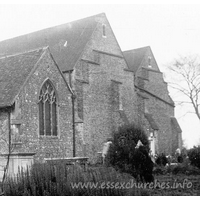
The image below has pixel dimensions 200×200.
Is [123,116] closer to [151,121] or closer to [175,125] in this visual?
[151,121]

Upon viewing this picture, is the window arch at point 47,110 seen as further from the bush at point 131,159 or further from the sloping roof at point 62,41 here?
the bush at point 131,159

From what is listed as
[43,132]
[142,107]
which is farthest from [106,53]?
[43,132]

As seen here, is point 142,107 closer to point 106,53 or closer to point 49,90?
point 106,53

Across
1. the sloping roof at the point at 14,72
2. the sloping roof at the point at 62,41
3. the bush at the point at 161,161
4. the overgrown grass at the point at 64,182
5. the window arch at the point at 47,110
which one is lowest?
the overgrown grass at the point at 64,182

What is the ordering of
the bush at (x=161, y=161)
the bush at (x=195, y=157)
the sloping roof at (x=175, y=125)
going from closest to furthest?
the bush at (x=195, y=157) → the bush at (x=161, y=161) → the sloping roof at (x=175, y=125)

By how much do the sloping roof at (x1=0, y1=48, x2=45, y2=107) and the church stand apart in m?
0.06

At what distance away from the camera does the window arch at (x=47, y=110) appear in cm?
2556

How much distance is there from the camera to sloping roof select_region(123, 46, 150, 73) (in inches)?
1832

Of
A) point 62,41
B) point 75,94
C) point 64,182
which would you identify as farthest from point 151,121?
point 64,182

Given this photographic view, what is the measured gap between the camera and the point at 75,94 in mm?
31312

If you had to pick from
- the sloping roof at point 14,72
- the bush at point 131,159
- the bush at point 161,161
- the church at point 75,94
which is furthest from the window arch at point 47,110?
the bush at point 131,159

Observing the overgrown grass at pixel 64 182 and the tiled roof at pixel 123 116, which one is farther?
the tiled roof at pixel 123 116

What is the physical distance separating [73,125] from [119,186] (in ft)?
53.6

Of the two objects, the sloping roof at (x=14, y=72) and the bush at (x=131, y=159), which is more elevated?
the sloping roof at (x=14, y=72)
